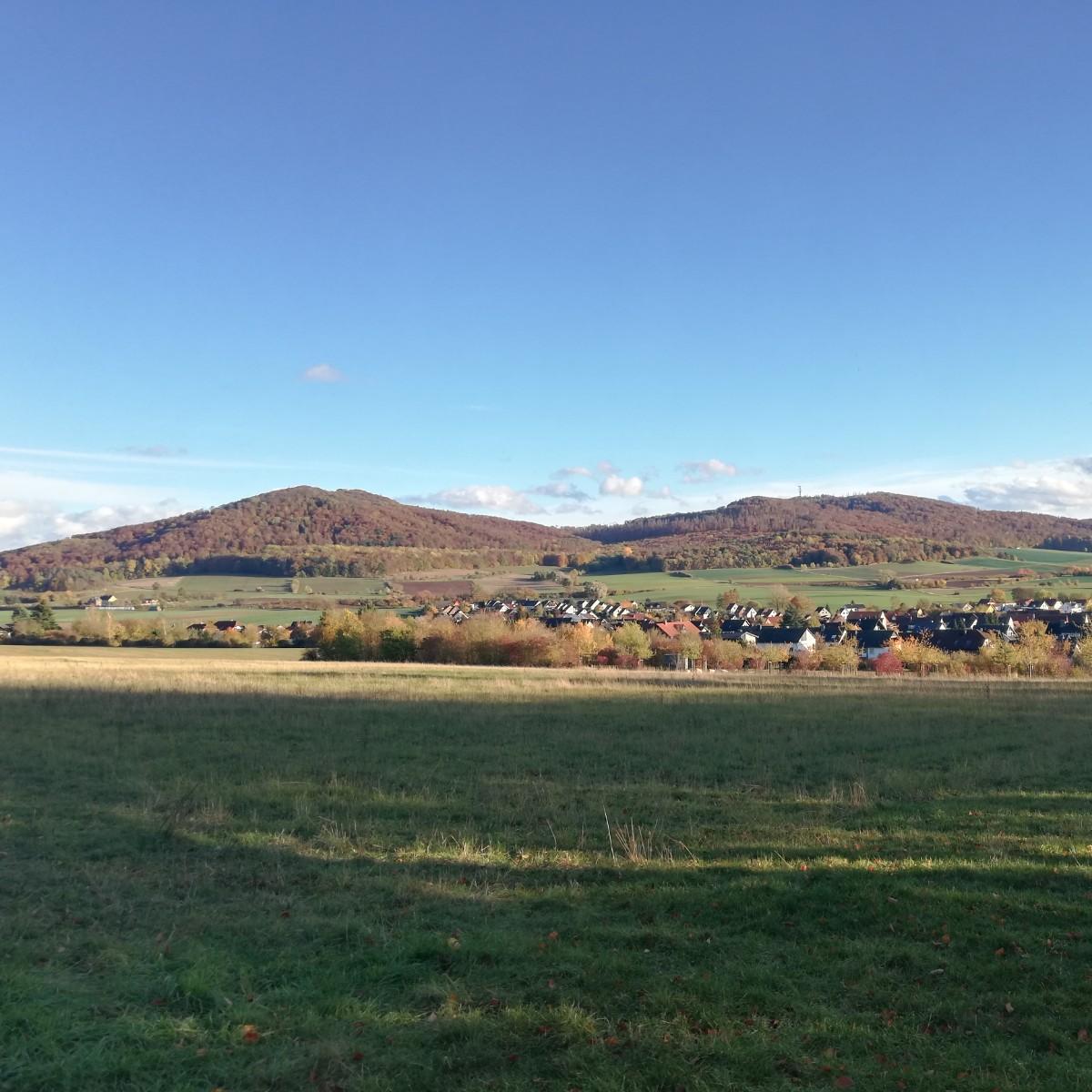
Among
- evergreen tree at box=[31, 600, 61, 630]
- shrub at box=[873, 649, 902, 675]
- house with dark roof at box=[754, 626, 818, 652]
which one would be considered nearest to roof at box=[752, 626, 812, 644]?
house with dark roof at box=[754, 626, 818, 652]

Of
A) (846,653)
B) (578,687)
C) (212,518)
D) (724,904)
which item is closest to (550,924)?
(724,904)

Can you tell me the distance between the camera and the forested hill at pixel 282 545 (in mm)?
140000

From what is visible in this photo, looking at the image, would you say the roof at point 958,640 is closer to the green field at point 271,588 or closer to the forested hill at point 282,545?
the green field at point 271,588

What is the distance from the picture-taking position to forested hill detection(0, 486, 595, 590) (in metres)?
140

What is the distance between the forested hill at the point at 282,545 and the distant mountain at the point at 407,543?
0.98ft

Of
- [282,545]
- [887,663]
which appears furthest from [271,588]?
[887,663]

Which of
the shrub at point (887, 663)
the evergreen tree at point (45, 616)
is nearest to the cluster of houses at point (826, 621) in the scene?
the shrub at point (887, 663)

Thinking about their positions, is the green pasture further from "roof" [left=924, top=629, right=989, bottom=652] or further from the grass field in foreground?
the grass field in foreground

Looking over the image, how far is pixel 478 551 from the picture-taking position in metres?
183

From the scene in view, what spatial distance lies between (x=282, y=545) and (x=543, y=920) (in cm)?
15385

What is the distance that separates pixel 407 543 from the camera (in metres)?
171

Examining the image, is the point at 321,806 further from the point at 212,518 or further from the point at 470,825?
the point at 212,518

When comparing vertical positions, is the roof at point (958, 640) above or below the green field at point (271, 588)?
below

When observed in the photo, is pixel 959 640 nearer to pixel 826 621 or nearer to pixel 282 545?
pixel 826 621
